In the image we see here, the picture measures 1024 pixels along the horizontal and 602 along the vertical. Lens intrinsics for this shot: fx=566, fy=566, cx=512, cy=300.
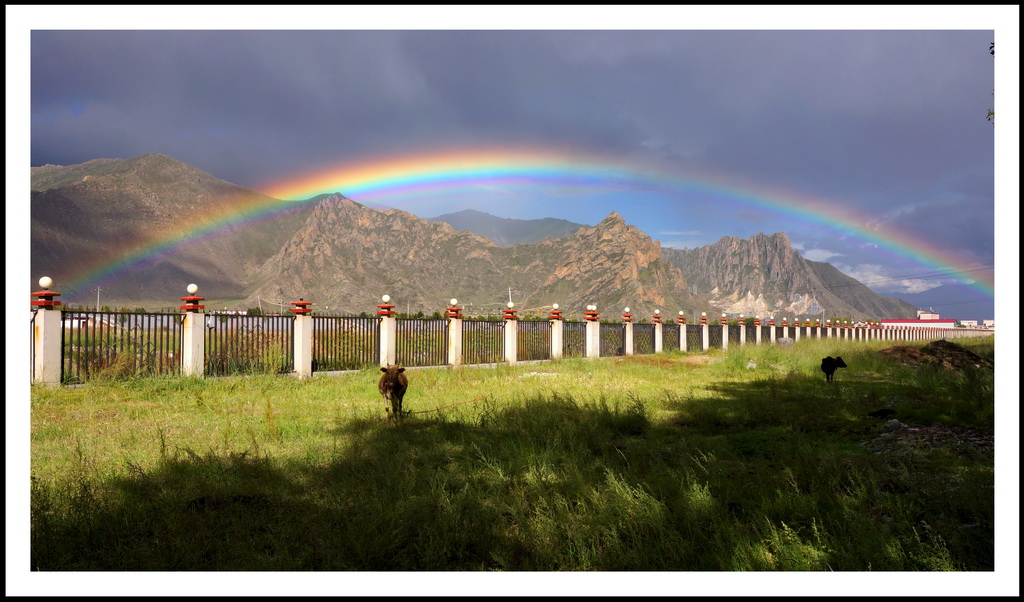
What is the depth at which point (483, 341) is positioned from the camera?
2181cm

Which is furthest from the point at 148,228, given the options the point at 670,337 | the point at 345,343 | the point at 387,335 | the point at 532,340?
the point at 387,335

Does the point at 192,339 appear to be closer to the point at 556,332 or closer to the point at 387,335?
the point at 387,335

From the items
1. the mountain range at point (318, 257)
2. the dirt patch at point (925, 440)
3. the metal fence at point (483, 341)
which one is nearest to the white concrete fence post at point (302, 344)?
the metal fence at point (483, 341)

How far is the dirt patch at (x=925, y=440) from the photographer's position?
237 inches

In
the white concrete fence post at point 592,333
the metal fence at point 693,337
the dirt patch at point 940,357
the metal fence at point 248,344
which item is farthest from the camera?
the metal fence at point 693,337

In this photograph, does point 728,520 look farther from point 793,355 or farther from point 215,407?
point 793,355

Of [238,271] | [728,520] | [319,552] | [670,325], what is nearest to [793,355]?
[670,325]

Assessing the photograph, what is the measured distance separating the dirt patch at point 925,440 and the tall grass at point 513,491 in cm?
22

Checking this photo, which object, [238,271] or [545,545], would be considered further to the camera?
[238,271]

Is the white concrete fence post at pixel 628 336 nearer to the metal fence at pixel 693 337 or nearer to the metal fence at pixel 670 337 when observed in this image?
the metal fence at pixel 670 337

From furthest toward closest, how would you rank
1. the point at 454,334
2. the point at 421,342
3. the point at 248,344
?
1. the point at 454,334
2. the point at 421,342
3. the point at 248,344

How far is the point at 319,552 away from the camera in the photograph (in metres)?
3.71

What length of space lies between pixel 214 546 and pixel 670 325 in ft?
105

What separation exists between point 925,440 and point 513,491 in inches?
195
